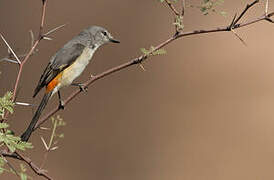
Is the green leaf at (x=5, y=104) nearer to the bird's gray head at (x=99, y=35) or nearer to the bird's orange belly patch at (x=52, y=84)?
the bird's orange belly patch at (x=52, y=84)

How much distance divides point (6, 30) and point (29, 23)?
0.16 meters

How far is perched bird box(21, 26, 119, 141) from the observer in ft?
5.53

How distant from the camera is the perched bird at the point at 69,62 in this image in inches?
Result: 66.4

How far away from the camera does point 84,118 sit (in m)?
3.52

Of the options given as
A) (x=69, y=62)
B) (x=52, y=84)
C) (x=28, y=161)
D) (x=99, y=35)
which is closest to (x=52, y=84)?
(x=52, y=84)

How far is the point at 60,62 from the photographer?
176 centimetres

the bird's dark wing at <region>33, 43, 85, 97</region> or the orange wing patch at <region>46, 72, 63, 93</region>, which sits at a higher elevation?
the bird's dark wing at <region>33, 43, 85, 97</region>

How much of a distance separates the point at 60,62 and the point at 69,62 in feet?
0.34

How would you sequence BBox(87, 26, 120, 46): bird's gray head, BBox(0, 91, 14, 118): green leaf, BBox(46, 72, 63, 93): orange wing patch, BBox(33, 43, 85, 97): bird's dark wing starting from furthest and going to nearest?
BBox(87, 26, 120, 46): bird's gray head → BBox(46, 72, 63, 93): orange wing patch → BBox(33, 43, 85, 97): bird's dark wing → BBox(0, 91, 14, 118): green leaf

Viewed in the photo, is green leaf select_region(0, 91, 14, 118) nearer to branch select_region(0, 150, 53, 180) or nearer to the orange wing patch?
branch select_region(0, 150, 53, 180)

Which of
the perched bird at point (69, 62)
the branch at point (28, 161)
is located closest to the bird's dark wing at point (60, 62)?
the perched bird at point (69, 62)

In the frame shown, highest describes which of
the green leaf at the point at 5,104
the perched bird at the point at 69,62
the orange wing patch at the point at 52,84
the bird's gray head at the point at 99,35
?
the green leaf at the point at 5,104

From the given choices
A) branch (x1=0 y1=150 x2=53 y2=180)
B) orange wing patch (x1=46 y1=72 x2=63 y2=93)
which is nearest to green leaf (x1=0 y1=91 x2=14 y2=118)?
branch (x1=0 y1=150 x2=53 y2=180)

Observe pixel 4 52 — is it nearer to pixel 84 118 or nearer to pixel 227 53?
pixel 84 118
